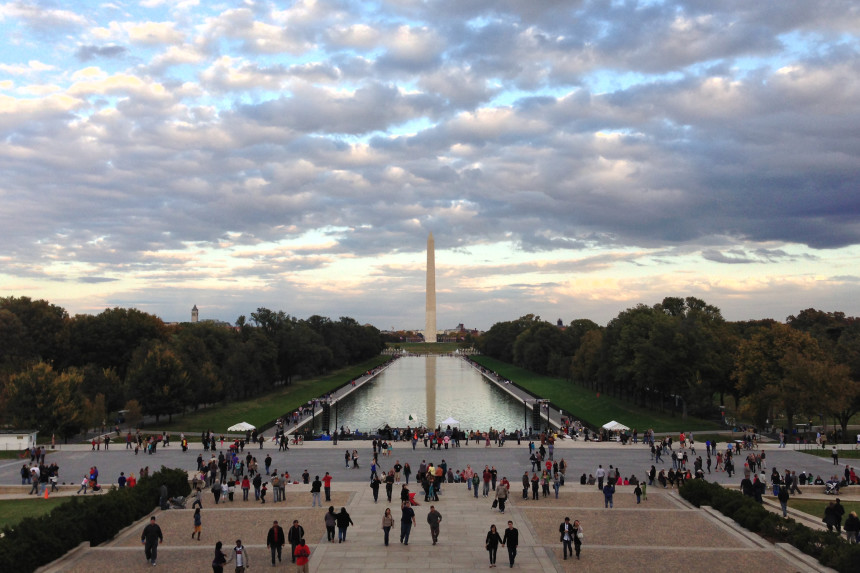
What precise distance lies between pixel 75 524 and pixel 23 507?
33.6 ft

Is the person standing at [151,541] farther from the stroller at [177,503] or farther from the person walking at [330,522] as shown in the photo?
the stroller at [177,503]

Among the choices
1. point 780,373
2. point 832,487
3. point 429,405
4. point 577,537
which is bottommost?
point 429,405

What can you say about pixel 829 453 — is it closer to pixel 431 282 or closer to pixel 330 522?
pixel 330 522

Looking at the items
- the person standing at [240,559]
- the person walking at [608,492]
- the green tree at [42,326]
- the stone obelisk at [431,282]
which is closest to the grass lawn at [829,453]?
the person walking at [608,492]

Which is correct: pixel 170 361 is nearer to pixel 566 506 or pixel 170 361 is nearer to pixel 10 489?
pixel 10 489

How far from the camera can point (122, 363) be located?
72062 mm

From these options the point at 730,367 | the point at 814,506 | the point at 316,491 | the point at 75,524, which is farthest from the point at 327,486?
the point at 730,367

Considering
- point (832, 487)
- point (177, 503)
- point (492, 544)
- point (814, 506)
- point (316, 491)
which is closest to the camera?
point (492, 544)

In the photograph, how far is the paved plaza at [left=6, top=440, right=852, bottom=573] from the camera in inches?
693

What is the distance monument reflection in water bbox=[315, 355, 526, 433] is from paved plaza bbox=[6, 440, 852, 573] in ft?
82.2

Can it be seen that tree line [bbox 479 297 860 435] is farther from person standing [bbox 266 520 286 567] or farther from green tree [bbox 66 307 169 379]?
green tree [bbox 66 307 169 379]

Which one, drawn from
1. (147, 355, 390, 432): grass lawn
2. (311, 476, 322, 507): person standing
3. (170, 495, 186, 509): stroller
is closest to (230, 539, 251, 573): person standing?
(311, 476, 322, 507): person standing

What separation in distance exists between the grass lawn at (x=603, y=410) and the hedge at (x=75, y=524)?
3917 centimetres

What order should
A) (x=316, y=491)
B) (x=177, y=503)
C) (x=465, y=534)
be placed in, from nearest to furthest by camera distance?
(x=465, y=534), (x=316, y=491), (x=177, y=503)
